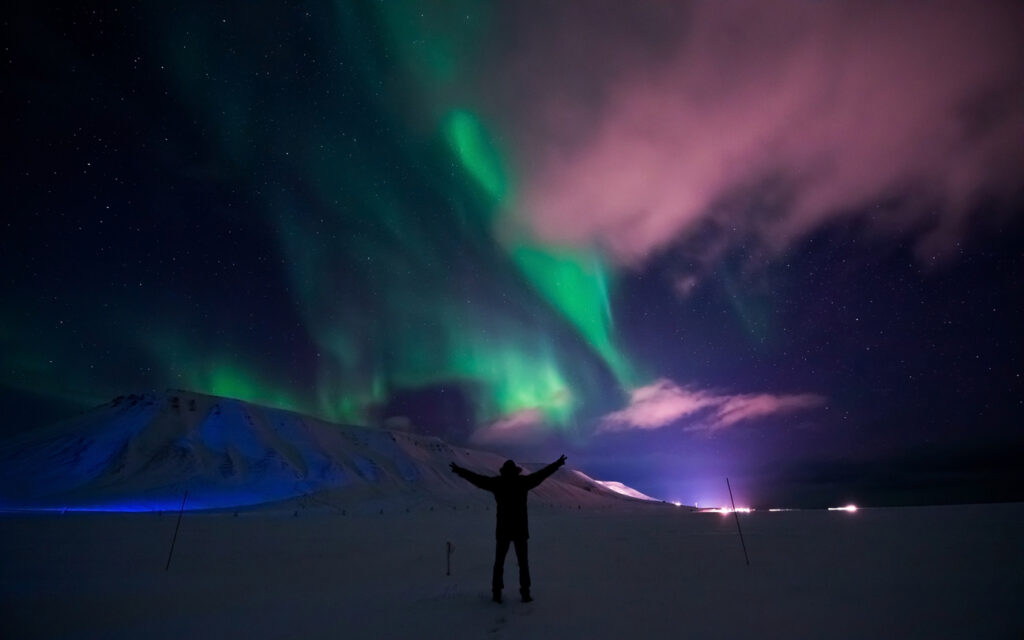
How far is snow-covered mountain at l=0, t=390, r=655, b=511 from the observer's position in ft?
377

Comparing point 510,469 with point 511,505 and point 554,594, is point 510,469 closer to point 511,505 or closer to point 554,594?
point 511,505

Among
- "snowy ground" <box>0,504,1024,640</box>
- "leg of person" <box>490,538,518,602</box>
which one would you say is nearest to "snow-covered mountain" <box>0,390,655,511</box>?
"snowy ground" <box>0,504,1024,640</box>

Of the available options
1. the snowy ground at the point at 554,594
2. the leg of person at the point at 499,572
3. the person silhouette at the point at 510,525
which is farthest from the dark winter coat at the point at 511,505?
the snowy ground at the point at 554,594

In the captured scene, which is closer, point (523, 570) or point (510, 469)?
point (523, 570)

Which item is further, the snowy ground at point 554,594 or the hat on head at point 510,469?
the hat on head at point 510,469

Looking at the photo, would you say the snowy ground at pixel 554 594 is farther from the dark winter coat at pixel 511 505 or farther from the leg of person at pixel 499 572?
the dark winter coat at pixel 511 505

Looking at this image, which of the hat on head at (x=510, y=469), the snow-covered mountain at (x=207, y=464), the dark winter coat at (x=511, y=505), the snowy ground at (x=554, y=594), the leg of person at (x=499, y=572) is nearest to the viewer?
the snowy ground at (x=554, y=594)

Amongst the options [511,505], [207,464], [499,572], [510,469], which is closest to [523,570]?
[499,572]

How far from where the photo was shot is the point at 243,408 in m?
187

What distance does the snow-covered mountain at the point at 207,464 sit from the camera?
4523 inches

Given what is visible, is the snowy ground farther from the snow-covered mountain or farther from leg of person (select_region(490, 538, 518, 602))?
the snow-covered mountain

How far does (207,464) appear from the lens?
465 ft

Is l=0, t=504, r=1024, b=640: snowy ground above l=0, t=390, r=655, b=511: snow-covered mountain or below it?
below

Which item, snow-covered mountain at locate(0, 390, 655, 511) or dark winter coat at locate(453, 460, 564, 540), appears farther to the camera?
snow-covered mountain at locate(0, 390, 655, 511)
